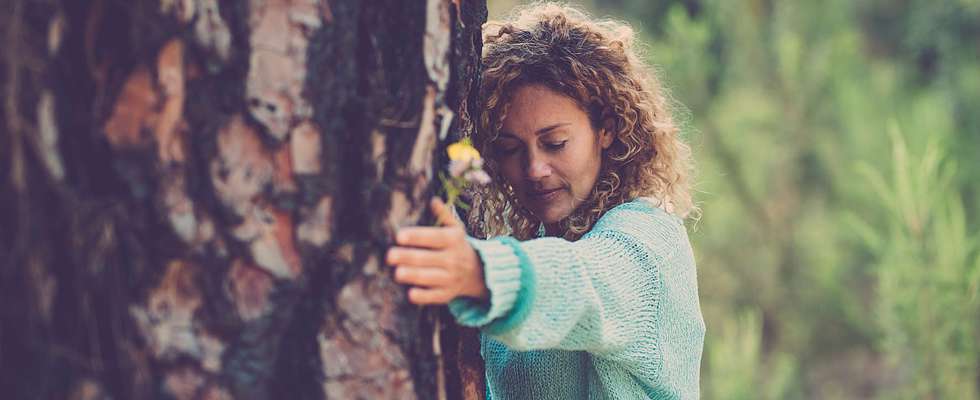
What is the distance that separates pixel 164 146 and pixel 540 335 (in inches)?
21.6

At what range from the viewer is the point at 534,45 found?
6.63 ft

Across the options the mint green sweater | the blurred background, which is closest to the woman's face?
the mint green sweater

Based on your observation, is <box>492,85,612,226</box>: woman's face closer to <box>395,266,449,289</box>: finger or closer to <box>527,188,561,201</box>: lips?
<box>527,188,561,201</box>: lips

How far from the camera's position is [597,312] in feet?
4.63

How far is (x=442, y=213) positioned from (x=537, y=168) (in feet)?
2.12

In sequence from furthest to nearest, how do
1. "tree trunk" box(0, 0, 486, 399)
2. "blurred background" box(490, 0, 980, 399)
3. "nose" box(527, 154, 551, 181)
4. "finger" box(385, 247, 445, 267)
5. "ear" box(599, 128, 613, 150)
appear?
"blurred background" box(490, 0, 980, 399), "ear" box(599, 128, 613, 150), "nose" box(527, 154, 551, 181), "finger" box(385, 247, 445, 267), "tree trunk" box(0, 0, 486, 399)

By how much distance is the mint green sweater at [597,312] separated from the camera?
1.28 m

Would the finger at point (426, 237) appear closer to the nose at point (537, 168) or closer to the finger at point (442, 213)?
the finger at point (442, 213)

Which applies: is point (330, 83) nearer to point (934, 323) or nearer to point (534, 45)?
point (534, 45)

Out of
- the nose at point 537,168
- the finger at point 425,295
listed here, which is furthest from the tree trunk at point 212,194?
the nose at point 537,168

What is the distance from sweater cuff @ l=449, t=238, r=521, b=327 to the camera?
4.06 feet

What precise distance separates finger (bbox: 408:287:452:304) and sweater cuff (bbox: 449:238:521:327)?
0.06 metres

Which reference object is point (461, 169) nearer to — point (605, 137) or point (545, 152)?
point (545, 152)

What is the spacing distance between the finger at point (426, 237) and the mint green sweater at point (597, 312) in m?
0.05
